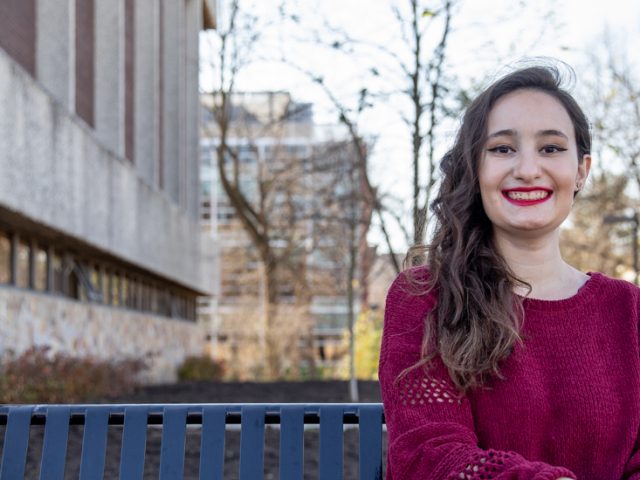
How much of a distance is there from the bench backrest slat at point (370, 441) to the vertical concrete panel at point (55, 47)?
33.0ft

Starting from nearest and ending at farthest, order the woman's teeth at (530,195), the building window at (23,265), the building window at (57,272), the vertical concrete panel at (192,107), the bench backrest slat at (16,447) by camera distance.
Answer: the woman's teeth at (530,195)
the bench backrest slat at (16,447)
the building window at (23,265)
the building window at (57,272)
the vertical concrete panel at (192,107)

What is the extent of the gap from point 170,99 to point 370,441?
19.8 meters

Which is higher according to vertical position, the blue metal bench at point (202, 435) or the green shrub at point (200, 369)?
the blue metal bench at point (202, 435)

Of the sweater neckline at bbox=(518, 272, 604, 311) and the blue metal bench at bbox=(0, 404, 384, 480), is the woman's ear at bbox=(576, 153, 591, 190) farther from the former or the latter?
the blue metal bench at bbox=(0, 404, 384, 480)

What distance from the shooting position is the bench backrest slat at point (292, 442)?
136 inches

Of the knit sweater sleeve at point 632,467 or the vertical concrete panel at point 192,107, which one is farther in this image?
the vertical concrete panel at point 192,107

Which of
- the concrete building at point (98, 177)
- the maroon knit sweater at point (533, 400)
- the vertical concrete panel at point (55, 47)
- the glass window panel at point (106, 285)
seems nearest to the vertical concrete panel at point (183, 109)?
the concrete building at point (98, 177)

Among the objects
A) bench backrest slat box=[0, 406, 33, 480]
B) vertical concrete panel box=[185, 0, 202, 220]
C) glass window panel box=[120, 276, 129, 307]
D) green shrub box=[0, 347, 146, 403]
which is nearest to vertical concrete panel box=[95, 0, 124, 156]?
glass window panel box=[120, 276, 129, 307]

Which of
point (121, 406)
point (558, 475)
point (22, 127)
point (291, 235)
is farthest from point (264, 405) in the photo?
point (291, 235)

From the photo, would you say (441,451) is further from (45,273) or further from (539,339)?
(45,273)

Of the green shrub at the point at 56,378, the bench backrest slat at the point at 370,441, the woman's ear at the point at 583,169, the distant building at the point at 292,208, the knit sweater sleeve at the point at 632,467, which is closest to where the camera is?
the knit sweater sleeve at the point at 632,467

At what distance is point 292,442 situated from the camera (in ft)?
11.4

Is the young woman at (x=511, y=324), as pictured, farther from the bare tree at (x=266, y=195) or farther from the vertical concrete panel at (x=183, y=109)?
the vertical concrete panel at (x=183, y=109)

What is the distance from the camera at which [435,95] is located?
7.91 m
